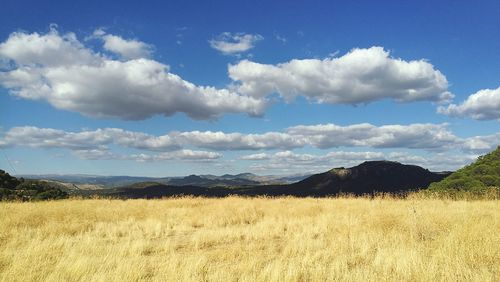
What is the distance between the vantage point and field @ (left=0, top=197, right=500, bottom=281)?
786 centimetres

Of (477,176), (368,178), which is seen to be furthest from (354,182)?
(477,176)

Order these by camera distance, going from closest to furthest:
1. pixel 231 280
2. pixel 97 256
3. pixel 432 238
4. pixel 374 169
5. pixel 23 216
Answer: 1. pixel 231 280
2. pixel 97 256
3. pixel 432 238
4. pixel 23 216
5. pixel 374 169

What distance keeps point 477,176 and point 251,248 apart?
2525cm

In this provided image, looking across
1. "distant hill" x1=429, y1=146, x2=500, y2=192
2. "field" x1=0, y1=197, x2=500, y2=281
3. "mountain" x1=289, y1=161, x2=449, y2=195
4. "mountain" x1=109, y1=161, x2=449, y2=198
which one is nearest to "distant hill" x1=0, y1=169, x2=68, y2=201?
"field" x1=0, y1=197, x2=500, y2=281

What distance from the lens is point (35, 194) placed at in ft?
102

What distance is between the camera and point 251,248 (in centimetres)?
1095

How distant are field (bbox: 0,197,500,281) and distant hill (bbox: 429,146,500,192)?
13.7 metres

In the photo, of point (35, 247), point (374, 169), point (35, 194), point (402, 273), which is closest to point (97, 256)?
point (35, 247)

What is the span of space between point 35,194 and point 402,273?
2986 cm

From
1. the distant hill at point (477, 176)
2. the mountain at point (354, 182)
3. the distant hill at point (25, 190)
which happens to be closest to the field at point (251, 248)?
the distant hill at point (25, 190)

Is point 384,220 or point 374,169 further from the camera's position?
point 374,169

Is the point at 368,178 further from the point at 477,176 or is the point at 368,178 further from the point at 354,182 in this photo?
the point at 477,176

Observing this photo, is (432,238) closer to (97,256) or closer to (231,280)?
(231,280)

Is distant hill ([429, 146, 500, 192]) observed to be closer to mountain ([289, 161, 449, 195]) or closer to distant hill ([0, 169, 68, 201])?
distant hill ([0, 169, 68, 201])
